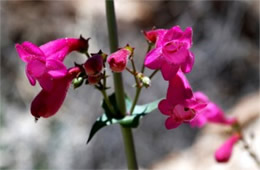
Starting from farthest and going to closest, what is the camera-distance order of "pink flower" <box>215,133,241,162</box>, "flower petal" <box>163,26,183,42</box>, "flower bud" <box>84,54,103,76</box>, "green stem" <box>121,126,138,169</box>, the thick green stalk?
"pink flower" <box>215,133,241,162</box> < "green stem" <box>121,126,138,169</box> < the thick green stalk < "flower petal" <box>163,26,183,42</box> < "flower bud" <box>84,54,103,76</box>

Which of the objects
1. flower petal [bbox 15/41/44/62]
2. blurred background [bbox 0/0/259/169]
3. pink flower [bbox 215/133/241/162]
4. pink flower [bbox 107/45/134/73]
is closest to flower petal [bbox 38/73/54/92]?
flower petal [bbox 15/41/44/62]

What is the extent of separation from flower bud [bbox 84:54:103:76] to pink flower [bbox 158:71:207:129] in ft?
0.83

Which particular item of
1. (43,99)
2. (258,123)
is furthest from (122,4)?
(43,99)

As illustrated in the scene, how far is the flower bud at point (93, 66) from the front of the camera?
180 centimetres

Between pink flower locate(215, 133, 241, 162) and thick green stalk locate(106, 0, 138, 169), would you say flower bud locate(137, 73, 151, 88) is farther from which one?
pink flower locate(215, 133, 241, 162)

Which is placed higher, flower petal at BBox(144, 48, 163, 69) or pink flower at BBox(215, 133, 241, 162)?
flower petal at BBox(144, 48, 163, 69)

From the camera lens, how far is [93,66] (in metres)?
1.80

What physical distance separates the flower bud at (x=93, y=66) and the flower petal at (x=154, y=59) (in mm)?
159

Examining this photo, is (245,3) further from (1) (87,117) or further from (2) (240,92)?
(1) (87,117)

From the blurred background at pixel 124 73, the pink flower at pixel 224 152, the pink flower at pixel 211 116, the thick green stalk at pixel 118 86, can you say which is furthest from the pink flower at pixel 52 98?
the blurred background at pixel 124 73

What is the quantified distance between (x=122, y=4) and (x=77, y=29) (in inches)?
33.5

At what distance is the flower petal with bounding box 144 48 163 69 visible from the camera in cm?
181

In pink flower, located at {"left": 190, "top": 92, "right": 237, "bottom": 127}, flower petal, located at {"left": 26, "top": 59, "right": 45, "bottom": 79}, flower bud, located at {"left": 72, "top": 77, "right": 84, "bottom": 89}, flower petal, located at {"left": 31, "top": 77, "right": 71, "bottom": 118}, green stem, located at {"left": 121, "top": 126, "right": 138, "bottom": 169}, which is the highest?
flower petal, located at {"left": 26, "top": 59, "right": 45, "bottom": 79}

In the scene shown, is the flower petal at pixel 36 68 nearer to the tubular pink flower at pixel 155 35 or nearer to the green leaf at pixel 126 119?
the green leaf at pixel 126 119
